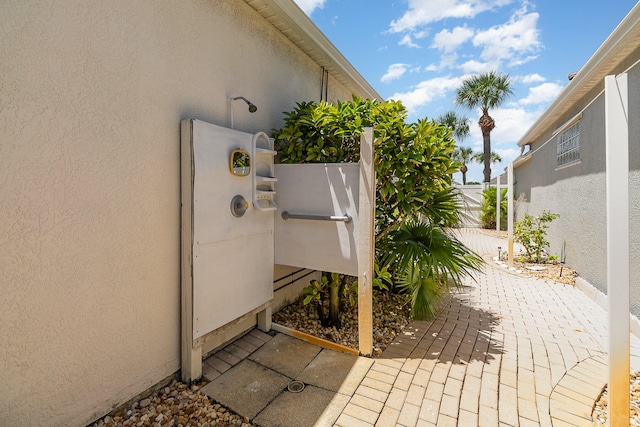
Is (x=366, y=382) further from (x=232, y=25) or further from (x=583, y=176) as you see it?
(x=583, y=176)

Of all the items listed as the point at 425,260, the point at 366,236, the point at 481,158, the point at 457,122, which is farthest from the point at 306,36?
the point at 481,158

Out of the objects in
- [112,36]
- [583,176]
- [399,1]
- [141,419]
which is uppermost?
[399,1]

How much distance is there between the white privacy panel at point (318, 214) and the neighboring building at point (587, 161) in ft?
8.00

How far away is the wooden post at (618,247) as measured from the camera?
239cm

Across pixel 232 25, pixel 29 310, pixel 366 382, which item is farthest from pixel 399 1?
pixel 29 310

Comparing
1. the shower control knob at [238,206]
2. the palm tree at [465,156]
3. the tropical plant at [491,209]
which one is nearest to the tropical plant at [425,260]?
the shower control knob at [238,206]

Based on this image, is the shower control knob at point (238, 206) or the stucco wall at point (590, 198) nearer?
the shower control knob at point (238, 206)

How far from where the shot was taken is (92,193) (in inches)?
91.5

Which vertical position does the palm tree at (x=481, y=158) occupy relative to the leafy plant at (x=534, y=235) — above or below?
above

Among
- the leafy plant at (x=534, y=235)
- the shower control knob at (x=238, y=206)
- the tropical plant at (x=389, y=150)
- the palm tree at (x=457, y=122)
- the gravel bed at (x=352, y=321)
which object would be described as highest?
the palm tree at (x=457, y=122)

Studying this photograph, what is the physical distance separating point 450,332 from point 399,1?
6.60m

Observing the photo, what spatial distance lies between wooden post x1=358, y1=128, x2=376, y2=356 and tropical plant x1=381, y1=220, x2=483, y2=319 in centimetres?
69

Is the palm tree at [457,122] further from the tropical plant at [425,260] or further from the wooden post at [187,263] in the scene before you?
the wooden post at [187,263]

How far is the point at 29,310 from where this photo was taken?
2.03 meters
